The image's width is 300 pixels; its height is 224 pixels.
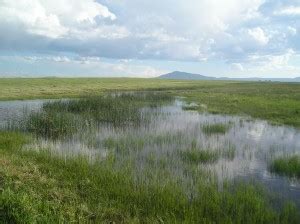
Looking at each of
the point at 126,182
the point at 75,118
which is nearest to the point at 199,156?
the point at 126,182

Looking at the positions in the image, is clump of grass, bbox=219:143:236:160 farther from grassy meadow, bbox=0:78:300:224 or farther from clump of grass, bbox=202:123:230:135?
clump of grass, bbox=202:123:230:135

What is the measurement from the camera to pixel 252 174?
588 inches

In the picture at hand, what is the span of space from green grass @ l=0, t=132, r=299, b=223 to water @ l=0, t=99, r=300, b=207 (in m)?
1.10

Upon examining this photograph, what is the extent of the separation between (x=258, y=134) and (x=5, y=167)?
16.7 m

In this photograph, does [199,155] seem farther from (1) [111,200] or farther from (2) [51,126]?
(2) [51,126]

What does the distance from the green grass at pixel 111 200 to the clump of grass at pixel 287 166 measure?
3.32 meters

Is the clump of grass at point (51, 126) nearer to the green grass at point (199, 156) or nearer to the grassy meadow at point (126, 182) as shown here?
the grassy meadow at point (126, 182)

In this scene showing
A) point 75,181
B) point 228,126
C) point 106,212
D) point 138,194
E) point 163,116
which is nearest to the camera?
point 106,212

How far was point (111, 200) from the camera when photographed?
37.9ft

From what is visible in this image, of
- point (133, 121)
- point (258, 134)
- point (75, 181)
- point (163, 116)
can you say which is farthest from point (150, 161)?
point (163, 116)

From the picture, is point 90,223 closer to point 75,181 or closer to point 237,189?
point 75,181

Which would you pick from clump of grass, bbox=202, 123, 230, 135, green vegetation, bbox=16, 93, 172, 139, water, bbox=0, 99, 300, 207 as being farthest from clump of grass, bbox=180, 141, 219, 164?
green vegetation, bbox=16, 93, 172, 139

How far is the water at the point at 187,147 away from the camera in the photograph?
14406mm

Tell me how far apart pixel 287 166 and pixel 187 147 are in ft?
18.2
